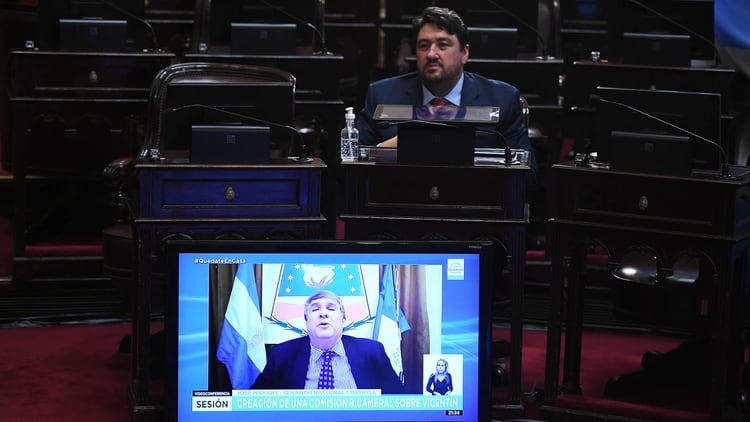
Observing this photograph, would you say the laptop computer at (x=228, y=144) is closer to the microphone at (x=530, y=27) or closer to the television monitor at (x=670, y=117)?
the television monitor at (x=670, y=117)

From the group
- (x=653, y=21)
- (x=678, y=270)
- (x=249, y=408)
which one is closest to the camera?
(x=249, y=408)

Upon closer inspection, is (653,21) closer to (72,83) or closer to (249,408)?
(72,83)

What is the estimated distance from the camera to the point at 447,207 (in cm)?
476

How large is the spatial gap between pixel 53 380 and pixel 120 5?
7.80ft

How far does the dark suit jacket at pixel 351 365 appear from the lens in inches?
138

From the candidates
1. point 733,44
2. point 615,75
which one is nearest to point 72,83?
point 615,75

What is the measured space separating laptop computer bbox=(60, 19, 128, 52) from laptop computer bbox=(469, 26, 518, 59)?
172 cm

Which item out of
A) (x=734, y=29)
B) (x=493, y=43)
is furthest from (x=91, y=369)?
(x=734, y=29)

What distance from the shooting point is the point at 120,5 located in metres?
6.91

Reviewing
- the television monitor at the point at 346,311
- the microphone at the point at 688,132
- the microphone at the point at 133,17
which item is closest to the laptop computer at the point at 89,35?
the microphone at the point at 133,17

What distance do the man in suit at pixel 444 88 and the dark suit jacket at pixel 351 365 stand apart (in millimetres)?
1952

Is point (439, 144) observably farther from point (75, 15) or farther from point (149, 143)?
point (75, 15)

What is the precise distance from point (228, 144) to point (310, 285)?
1238mm

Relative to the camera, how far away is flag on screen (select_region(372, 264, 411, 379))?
139 inches
